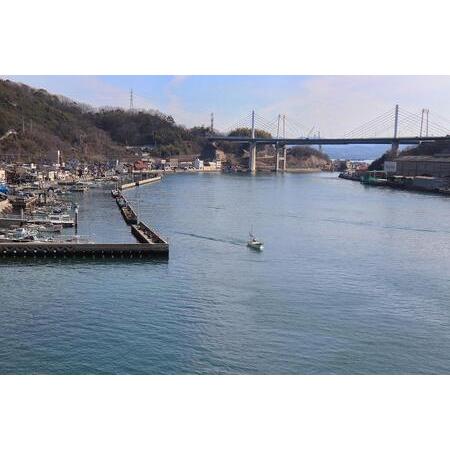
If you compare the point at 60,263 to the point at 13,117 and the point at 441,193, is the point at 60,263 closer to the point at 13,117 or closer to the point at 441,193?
the point at 441,193

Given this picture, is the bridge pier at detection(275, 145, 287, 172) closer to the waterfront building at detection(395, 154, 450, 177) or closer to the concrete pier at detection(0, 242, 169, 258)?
the waterfront building at detection(395, 154, 450, 177)

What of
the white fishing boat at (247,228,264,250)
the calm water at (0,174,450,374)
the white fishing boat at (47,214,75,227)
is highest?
the white fishing boat at (47,214,75,227)

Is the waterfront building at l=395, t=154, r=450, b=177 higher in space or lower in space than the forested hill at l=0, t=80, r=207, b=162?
lower

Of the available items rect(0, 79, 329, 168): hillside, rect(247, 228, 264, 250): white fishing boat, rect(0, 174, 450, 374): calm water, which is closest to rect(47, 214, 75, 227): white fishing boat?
rect(0, 174, 450, 374): calm water

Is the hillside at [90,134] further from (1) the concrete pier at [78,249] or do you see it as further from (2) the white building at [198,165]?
(1) the concrete pier at [78,249]

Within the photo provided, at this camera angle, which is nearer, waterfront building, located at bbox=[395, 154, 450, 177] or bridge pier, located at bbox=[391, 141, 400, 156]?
waterfront building, located at bbox=[395, 154, 450, 177]

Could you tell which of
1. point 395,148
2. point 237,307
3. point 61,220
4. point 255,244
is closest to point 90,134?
point 395,148

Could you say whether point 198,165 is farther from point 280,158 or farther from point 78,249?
point 78,249
